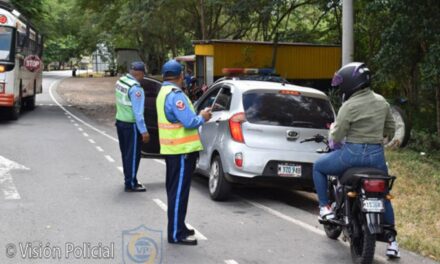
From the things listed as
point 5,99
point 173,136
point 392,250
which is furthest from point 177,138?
point 5,99

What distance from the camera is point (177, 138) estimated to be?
19.1ft

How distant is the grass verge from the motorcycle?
923 mm

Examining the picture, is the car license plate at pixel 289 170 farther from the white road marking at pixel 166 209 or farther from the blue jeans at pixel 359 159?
the blue jeans at pixel 359 159

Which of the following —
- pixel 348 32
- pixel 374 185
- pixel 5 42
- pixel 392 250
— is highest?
pixel 5 42

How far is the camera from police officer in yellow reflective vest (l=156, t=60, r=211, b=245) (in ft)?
19.0

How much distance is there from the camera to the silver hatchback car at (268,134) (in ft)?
25.1

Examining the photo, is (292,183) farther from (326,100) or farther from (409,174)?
(409,174)

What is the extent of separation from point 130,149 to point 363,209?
4404 mm

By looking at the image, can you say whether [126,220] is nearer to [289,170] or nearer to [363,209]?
[289,170]

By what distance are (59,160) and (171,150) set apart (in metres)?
6.13

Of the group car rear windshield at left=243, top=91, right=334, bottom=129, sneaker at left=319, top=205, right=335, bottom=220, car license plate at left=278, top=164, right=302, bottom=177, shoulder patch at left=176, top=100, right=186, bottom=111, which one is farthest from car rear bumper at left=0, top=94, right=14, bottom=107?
sneaker at left=319, top=205, right=335, bottom=220

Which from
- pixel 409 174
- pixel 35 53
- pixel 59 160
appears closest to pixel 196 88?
pixel 35 53

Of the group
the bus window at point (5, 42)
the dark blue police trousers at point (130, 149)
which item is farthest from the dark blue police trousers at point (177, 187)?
the bus window at point (5, 42)

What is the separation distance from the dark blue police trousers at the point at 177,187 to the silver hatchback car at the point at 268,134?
1.83 meters
